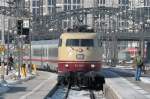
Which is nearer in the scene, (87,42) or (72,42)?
(87,42)

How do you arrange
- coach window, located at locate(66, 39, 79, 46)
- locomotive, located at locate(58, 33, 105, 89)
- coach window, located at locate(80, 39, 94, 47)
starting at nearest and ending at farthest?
locomotive, located at locate(58, 33, 105, 89), coach window, located at locate(80, 39, 94, 47), coach window, located at locate(66, 39, 79, 46)

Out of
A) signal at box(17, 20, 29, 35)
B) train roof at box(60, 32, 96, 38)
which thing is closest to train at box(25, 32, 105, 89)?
train roof at box(60, 32, 96, 38)

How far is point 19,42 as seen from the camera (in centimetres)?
4559

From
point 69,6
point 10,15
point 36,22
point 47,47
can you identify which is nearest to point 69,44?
point 47,47

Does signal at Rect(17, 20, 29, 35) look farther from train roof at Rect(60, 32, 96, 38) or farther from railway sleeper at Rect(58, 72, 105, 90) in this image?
railway sleeper at Rect(58, 72, 105, 90)

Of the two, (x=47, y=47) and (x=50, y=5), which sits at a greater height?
(x=50, y=5)

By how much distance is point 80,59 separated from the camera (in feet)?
115

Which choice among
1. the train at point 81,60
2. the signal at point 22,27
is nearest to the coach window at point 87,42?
the train at point 81,60

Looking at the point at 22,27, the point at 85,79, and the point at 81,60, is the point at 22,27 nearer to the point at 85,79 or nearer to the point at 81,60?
the point at 81,60

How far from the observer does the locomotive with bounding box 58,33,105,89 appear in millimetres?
34812

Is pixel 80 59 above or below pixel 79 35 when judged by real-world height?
below

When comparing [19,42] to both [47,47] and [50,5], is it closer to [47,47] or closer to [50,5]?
[47,47]

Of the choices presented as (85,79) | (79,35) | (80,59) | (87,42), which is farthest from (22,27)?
(85,79)

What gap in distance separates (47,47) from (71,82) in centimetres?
1865
